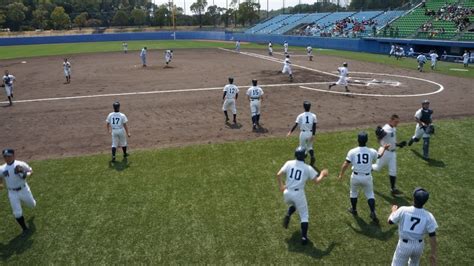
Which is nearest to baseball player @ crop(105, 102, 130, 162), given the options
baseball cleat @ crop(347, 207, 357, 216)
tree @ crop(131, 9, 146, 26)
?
baseball cleat @ crop(347, 207, 357, 216)

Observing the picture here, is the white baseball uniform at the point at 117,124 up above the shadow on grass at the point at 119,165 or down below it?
above

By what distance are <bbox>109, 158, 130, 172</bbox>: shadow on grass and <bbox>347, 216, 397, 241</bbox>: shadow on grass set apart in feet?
24.7

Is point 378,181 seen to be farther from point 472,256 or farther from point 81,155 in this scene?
point 81,155

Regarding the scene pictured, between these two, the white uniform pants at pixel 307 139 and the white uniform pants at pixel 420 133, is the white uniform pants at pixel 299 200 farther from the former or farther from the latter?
the white uniform pants at pixel 420 133

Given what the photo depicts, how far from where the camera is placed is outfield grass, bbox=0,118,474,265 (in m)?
7.89

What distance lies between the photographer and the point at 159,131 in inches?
639

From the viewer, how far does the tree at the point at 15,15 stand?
328 feet

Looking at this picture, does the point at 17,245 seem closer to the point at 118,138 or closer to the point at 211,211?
the point at 211,211

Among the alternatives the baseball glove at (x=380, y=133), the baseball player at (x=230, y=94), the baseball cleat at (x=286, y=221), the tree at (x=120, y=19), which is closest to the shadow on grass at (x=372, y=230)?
the baseball cleat at (x=286, y=221)

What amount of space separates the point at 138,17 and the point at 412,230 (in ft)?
381

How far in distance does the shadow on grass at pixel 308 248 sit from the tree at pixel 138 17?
114 m

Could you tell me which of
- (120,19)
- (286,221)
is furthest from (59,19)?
(286,221)

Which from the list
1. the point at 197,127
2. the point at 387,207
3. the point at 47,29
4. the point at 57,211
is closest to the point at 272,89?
the point at 197,127

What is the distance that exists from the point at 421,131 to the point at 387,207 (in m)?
4.37
